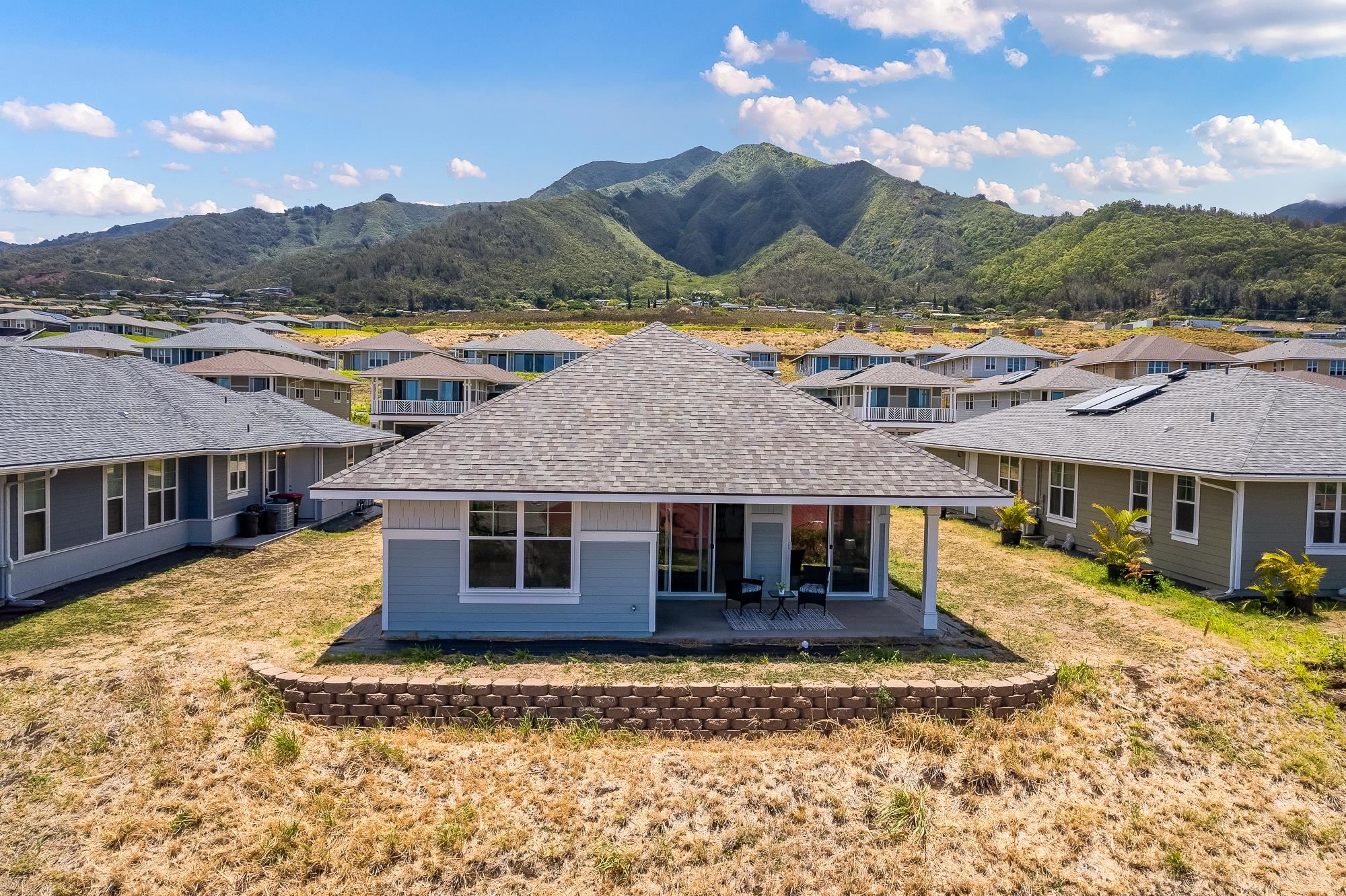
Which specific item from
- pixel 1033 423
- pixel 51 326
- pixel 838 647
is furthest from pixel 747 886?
pixel 51 326

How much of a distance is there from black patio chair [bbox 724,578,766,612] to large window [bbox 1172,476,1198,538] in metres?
9.97

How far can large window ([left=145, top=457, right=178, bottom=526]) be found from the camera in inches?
658

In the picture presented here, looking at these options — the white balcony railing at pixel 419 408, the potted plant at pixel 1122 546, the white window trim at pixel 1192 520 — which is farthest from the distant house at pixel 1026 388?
the white balcony railing at pixel 419 408

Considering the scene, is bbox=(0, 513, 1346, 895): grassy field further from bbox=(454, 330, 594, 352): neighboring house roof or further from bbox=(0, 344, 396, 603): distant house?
bbox=(454, 330, 594, 352): neighboring house roof

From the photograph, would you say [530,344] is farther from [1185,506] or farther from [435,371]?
[1185,506]

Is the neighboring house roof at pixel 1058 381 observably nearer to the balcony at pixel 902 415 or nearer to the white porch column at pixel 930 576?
the balcony at pixel 902 415

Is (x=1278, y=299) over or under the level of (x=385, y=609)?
over

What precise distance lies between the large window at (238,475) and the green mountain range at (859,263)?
106351 mm

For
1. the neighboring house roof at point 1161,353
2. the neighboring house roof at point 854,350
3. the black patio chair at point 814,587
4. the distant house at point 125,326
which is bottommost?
the black patio chair at point 814,587

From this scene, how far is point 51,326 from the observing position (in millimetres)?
63750

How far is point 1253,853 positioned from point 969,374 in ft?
185

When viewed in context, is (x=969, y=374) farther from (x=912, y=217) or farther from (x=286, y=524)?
(x=912, y=217)

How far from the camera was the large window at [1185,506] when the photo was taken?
15203 mm

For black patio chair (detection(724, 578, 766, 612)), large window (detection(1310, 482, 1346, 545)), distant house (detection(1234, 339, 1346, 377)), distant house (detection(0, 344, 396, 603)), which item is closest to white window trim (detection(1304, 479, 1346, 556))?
large window (detection(1310, 482, 1346, 545))
